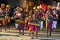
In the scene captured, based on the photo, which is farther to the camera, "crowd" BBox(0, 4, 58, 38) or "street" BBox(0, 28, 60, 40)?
"street" BBox(0, 28, 60, 40)

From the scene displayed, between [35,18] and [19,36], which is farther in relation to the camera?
[19,36]

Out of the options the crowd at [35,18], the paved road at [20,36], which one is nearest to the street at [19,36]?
the paved road at [20,36]

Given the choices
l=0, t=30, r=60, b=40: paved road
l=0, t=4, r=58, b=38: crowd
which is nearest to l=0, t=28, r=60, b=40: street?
l=0, t=30, r=60, b=40: paved road

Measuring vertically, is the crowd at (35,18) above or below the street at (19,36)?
above

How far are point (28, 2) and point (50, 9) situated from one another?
4.50 meters

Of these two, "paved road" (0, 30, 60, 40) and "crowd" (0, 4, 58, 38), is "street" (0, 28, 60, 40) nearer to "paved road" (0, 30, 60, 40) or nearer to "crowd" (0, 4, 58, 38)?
"paved road" (0, 30, 60, 40)

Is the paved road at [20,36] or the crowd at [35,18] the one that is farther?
the paved road at [20,36]

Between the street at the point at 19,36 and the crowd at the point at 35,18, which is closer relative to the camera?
the crowd at the point at 35,18

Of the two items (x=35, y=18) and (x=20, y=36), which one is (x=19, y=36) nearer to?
(x=20, y=36)

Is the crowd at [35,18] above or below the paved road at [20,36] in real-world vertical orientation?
above

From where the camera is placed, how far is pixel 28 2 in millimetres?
22328

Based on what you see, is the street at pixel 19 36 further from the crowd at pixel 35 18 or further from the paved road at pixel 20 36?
the crowd at pixel 35 18

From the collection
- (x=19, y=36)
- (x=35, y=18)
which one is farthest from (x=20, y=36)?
(x=35, y=18)

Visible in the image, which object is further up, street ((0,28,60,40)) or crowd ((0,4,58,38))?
crowd ((0,4,58,38))
